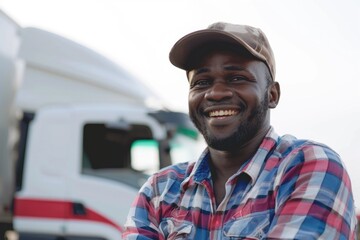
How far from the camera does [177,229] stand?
5.46ft

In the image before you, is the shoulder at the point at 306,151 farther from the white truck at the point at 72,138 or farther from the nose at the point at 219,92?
the white truck at the point at 72,138

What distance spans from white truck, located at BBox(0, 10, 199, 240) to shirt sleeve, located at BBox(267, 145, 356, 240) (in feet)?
13.9

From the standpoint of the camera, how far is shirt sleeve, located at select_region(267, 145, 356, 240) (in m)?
1.47

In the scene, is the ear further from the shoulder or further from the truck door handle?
the truck door handle

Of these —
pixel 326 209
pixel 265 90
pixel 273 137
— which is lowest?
pixel 326 209

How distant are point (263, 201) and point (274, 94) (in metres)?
0.42

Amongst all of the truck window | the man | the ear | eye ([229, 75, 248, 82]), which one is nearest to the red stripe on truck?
the truck window

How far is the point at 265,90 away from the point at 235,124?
136 millimetres

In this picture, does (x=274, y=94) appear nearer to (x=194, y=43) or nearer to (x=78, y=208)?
(x=194, y=43)

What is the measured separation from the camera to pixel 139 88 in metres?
6.40

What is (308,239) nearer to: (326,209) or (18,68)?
(326,209)

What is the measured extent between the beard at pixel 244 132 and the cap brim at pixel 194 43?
0.15m

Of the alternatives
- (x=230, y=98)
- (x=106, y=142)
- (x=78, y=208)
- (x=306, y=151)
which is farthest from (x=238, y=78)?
(x=106, y=142)

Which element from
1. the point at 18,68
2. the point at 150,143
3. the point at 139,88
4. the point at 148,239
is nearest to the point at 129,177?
the point at 150,143
